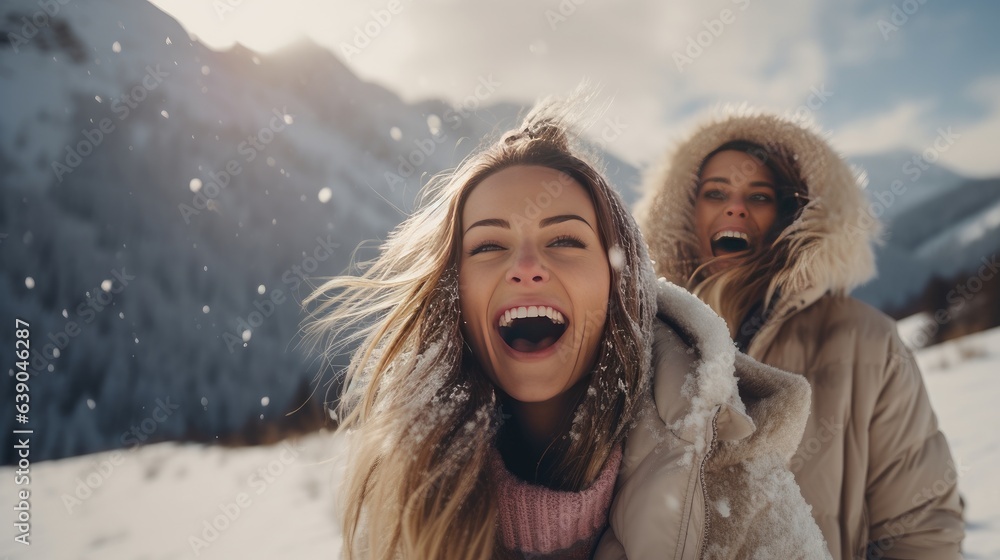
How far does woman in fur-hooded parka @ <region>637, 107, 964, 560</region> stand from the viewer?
1803mm

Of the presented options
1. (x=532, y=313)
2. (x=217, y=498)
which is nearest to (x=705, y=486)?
(x=532, y=313)

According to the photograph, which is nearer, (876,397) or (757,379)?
(757,379)

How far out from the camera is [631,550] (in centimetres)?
109

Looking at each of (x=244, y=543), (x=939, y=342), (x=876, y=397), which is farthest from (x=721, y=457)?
(x=939, y=342)

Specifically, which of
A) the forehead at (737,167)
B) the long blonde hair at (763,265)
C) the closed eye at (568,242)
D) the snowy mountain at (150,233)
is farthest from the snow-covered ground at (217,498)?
the forehead at (737,167)

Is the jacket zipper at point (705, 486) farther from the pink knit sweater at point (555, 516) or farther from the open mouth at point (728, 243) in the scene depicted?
the open mouth at point (728, 243)

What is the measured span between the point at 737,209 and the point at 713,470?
139cm

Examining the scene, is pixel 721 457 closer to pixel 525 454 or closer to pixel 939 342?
pixel 525 454

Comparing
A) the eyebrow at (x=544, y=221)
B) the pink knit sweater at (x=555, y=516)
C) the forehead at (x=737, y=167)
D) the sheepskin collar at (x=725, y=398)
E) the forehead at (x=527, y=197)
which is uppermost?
the forehead at (x=737, y=167)

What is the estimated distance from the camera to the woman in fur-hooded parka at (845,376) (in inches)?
71.0

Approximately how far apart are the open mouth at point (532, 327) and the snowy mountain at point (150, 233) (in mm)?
4792

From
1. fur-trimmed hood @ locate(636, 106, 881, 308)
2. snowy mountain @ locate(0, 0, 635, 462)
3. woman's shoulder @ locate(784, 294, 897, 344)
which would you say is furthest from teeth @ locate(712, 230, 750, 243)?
snowy mountain @ locate(0, 0, 635, 462)

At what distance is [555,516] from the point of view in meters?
1.24

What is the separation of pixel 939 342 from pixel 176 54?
Answer: 1591 cm
